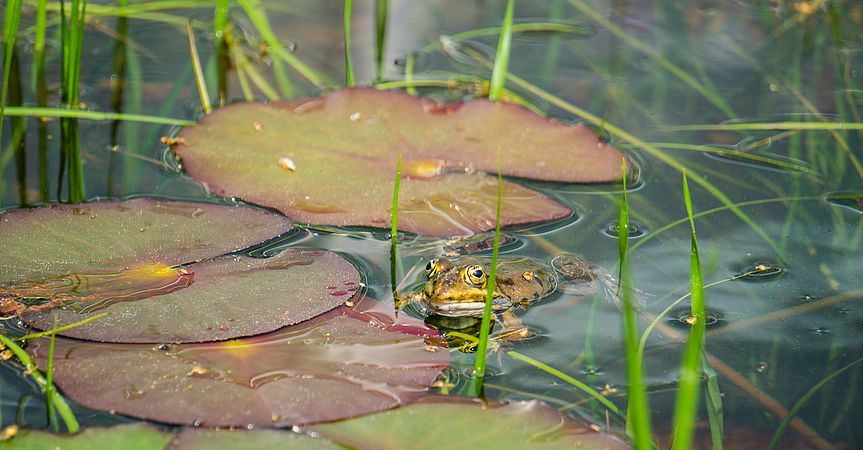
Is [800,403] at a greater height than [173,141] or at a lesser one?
lesser

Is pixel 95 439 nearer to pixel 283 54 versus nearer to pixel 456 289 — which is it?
pixel 456 289

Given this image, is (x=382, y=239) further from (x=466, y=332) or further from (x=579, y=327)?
(x=579, y=327)

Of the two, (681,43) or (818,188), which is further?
(681,43)

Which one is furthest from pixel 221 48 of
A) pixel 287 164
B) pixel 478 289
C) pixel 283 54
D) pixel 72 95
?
pixel 478 289

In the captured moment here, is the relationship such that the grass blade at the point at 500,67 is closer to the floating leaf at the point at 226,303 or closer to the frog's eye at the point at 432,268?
the frog's eye at the point at 432,268

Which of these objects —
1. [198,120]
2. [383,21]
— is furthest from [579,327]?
[383,21]
